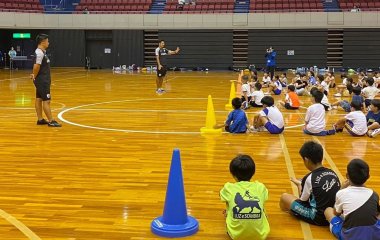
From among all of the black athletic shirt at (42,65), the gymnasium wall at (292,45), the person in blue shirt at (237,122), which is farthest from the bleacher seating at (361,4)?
the black athletic shirt at (42,65)

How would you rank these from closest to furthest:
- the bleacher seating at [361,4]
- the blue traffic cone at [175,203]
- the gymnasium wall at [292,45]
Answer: the blue traffic cone at [175,203] < the bleacher seating at [361,4] < the gymnasium wall at [292,45]

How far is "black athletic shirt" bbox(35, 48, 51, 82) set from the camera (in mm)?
8656

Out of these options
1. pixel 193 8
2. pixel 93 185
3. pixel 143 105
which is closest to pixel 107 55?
pixel 193 8

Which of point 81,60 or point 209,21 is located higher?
point 209,21

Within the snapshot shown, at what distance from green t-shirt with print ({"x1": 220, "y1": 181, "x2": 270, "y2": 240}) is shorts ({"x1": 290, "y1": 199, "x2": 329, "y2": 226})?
575 millimetres

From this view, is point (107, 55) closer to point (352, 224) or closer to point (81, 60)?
point (81, 60)

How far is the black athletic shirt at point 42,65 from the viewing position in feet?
28.4

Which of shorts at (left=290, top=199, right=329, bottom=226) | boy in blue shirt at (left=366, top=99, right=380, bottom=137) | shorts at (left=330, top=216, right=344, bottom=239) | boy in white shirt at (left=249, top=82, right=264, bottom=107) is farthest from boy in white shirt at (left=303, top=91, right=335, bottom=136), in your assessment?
shorts at (left=330, top=216, right=344, bottom=239)

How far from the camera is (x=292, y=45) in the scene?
2927 cm

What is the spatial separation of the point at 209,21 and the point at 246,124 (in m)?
22.0

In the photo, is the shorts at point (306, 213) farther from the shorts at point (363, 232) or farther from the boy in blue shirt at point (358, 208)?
the shorts at point (363, 232)

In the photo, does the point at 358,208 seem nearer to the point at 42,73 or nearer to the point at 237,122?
the point at 237,122

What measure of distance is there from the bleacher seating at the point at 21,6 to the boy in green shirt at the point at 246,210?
28287mm

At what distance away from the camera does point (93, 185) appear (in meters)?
5.10
